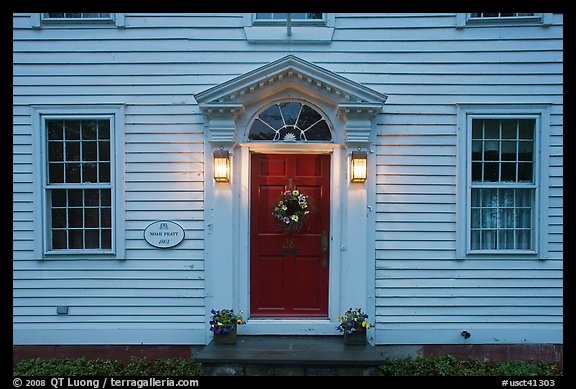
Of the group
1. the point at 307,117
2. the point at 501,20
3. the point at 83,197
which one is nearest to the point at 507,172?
the point at 501,20

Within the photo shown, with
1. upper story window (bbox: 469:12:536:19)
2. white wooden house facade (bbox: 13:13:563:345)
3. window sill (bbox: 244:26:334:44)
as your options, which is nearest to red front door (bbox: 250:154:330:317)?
white wooden house facade (bbox: 13:13:563:345)

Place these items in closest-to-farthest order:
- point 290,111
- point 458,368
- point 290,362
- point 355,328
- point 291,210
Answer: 1. point 290,362
2. point 355,328
3. point 458,368
4. point 291,210
5. point 290,111

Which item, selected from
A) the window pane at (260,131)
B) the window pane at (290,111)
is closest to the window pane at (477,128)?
the window pane at (290,111)

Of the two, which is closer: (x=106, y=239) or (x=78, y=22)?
(x=78, y=22)

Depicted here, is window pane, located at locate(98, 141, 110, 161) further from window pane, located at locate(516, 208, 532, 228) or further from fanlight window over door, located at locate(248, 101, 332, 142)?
window pane, located at locate(516, 208, 532, 228)

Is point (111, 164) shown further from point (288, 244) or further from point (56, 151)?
point (288, 244)

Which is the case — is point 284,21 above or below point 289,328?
above

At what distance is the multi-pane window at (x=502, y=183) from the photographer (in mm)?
5363

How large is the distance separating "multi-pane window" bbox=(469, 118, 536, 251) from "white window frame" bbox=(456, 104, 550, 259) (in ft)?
0.24

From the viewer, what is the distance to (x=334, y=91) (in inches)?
201

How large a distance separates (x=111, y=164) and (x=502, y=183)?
15.7 ft

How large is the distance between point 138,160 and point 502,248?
15.1ft

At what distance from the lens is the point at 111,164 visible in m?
5.30

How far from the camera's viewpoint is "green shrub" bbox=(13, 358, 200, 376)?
502cm
